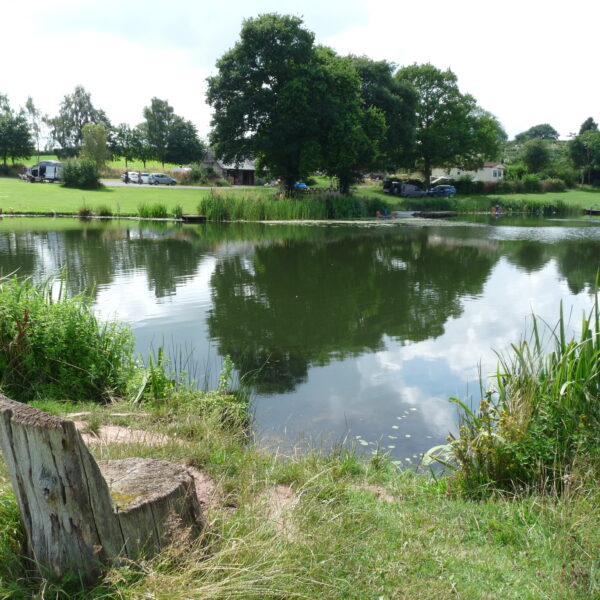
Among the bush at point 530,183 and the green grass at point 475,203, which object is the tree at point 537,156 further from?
the green grass at point 475,203

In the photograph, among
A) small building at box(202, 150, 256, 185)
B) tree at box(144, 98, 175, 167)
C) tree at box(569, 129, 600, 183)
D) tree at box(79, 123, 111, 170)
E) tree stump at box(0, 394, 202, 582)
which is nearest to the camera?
tree stump at box(0, 394, 202, 582)

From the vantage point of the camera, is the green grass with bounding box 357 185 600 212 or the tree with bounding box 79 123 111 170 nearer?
the green grass with bounding box 357 185 600 212

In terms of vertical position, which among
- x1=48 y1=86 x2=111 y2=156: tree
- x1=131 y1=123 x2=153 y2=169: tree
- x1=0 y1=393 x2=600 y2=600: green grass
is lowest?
x1=0 y1=393 x2=600 y2=600: green grass

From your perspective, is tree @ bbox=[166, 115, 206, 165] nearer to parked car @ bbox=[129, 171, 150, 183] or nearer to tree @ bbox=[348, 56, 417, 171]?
parked car @ bbox=[129, 171, 150, 183]

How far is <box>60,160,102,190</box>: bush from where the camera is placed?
180 ft

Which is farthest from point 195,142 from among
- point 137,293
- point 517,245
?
point 137,293

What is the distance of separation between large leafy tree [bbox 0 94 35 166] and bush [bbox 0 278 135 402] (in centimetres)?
7349

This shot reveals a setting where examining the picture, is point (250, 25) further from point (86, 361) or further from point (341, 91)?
point (86, 361)

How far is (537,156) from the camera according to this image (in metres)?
80.6

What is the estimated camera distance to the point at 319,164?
4184cm

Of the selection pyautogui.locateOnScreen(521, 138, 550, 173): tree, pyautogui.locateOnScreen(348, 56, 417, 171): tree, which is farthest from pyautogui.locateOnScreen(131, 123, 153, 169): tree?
pyautogui.locateOnScreen(521, 138, 550, 173): tree

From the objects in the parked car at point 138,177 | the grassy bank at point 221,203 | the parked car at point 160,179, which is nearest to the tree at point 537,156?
the grassy bank at point 221,203

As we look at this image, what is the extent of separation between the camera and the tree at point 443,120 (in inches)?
2371

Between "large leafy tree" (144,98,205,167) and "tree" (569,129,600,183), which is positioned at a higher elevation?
"large leafy tree" (144,98,205,167)
